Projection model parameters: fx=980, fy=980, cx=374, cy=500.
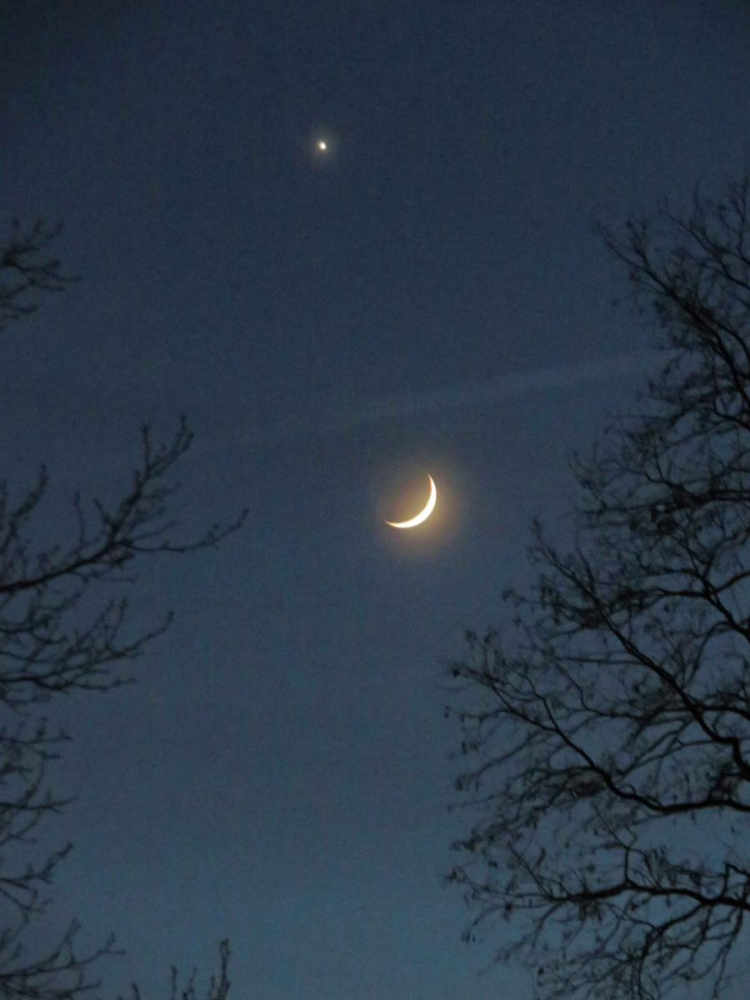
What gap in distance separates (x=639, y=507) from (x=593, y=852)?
281cm

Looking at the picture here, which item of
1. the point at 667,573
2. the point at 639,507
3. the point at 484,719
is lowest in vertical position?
the point at 484,719

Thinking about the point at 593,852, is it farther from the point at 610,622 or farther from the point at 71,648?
the point at 71,648

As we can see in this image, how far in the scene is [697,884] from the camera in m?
7.44

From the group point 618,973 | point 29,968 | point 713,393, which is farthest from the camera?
point 713,393

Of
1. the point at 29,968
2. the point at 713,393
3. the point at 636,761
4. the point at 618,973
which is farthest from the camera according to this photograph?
the point at 713,393

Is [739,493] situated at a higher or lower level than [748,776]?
higher

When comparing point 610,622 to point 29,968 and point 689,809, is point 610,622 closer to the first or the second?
point 689,809

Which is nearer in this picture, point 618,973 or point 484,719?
point 618,973

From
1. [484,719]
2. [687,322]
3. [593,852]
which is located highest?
[687,322]

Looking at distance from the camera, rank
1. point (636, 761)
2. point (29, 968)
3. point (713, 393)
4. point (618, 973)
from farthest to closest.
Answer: point (713, 393) < point (636, 761) < point (618, 973) < point (29, 968)

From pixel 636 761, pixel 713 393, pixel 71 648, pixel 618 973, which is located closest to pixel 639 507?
pixel 713 393

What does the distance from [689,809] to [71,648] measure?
4.83 metres

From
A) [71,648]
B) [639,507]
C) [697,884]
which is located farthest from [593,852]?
[71,648]

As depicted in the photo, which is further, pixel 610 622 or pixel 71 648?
pixel 610 622
